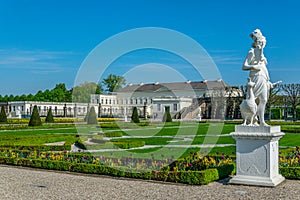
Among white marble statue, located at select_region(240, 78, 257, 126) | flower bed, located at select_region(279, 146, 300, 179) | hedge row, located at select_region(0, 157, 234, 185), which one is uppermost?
white marble statue, located at select_region(240, 78, 257, 126)

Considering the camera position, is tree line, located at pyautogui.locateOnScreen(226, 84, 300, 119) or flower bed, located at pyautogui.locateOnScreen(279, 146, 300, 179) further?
tree line, located at pyautogui.locateOnScreen(226, 84, 300, 119)

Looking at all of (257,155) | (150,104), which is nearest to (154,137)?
(257,155)

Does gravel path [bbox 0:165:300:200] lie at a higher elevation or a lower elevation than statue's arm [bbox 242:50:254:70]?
lower

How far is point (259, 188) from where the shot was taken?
640 cm

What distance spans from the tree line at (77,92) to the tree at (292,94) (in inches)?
830

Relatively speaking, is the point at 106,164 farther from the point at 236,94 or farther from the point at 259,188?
the point at 236,94

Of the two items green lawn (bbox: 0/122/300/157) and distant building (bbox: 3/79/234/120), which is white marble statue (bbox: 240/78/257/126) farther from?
distant building (bbox: 3/79/234/120)

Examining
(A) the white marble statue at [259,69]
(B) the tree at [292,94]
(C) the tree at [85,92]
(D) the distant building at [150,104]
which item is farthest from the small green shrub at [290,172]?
(C) the tree at [85,92]

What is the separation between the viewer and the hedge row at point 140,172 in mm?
6793

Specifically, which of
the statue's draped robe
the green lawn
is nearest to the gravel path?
the statue's draped robe

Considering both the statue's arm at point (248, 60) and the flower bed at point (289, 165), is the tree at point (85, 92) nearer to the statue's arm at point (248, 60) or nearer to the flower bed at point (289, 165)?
the flower bed at point (289, 165)

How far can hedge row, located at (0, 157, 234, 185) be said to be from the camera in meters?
6.79

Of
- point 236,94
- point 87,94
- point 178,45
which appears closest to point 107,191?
point 178,45

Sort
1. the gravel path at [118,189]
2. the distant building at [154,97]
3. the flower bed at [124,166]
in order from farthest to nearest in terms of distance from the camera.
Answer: the distant building at [154,97] < the flower bed at [124,166] < the gravel path at [118,189]
